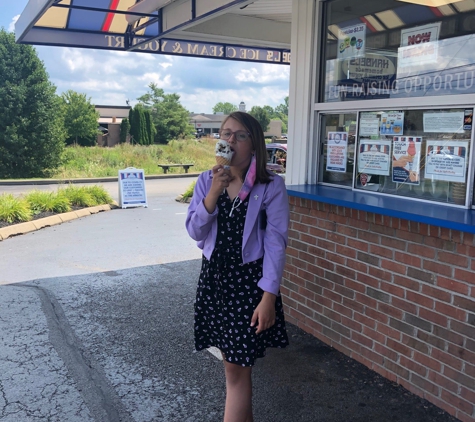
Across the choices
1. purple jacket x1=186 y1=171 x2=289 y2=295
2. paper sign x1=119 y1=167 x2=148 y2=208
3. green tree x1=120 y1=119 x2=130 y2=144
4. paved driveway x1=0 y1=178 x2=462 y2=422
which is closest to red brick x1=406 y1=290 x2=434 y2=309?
paved driveway x1=0 y1=178 x2=462 y2=422

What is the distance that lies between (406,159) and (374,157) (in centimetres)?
34

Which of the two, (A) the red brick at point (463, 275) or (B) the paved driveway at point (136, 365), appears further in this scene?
(B) the paved driveway at point (136, 365)

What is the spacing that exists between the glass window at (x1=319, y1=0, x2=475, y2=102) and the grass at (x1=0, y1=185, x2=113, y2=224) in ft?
25.6

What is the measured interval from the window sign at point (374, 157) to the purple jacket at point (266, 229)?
1.66 m

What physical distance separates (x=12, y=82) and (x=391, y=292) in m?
22.1

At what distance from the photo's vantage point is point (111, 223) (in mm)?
10742

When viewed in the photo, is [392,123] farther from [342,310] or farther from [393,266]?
[342,310]

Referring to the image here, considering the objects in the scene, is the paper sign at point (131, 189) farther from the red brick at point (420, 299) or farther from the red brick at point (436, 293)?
the red brick at point (436, 293)

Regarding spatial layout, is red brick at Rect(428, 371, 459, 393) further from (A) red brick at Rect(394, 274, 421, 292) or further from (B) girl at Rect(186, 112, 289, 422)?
(B) girl at Rect(186, 112, 289, 422)

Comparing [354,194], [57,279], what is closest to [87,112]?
[57,279]

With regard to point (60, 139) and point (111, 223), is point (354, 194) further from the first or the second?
point (60, 139)

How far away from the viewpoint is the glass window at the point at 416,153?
3.37m

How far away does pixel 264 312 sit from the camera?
8.09ft

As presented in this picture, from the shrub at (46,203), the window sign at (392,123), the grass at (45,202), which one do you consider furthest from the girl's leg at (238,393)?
the shrub at (46,203)
